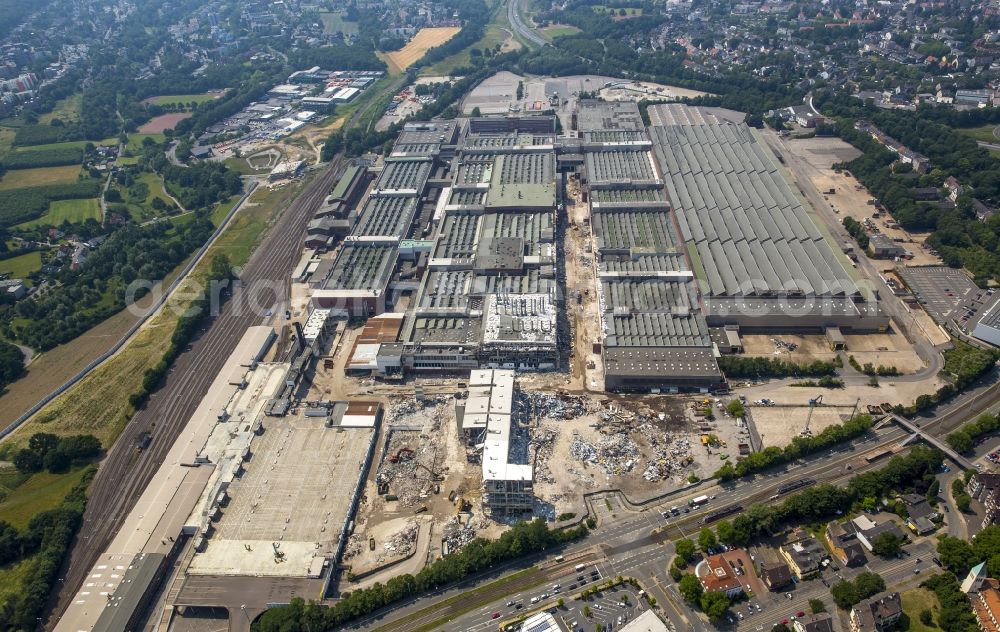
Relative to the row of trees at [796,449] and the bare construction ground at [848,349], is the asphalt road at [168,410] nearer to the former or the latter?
the row of trees at [796,449]

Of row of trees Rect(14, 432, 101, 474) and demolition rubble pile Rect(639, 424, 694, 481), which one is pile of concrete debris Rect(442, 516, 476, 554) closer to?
demolition rubble pile Rect(639, 424, 694, 481)

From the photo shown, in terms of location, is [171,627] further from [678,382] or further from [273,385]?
[678,382]

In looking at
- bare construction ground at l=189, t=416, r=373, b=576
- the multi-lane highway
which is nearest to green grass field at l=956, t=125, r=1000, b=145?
the multi-lane highway

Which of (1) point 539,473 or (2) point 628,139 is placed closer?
(1) point 539,473

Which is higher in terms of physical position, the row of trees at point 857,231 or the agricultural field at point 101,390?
the row of trees at point 857,231

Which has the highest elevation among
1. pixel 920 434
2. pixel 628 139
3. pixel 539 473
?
pixel 628 139

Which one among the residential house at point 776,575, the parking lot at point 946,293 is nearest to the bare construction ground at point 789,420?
the residential house at point 776,575

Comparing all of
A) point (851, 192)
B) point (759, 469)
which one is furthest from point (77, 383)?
point (851, 192)
